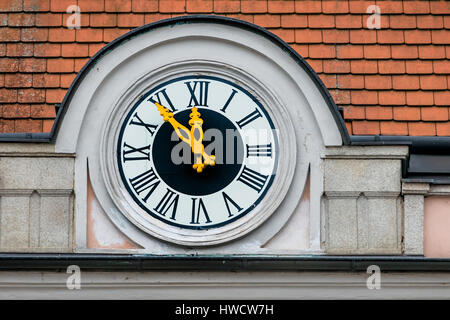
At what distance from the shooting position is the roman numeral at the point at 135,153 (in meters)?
11.8

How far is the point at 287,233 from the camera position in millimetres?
11695

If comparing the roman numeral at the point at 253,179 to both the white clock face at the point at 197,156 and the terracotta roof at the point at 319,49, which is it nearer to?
the white clock face at the point at 197,156

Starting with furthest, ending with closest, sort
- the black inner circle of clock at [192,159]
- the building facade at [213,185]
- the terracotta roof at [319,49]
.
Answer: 1. the terracotta roof at [319,49]
2. the black inner circle of clock at [192,159]
3. the building facade at [213,185]

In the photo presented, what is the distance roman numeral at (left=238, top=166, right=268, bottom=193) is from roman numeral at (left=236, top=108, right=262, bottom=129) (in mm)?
422

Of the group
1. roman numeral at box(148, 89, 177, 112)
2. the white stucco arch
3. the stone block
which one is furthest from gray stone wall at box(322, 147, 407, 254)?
roman numeral at box(148, 89, 177, 112)

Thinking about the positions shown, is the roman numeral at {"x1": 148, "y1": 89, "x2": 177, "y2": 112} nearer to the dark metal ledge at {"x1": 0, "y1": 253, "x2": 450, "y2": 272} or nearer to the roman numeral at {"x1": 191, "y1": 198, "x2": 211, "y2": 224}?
the roman numeral at {"x1": 191, "y1": 198, "x2": 211, "y2": 224}

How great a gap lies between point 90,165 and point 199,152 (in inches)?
40.6

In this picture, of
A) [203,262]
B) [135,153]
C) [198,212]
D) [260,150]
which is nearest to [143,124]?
[135,153]

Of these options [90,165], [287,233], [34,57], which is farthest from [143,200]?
[34,57]

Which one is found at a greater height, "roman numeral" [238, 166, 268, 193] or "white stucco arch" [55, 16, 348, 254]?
"white stucco arch" [55, 16, 348, 254]

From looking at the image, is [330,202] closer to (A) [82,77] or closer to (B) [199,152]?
(B) [199,152]

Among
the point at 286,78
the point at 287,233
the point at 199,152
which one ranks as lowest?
the point at 287,233

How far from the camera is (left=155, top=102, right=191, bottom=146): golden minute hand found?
11797 mm

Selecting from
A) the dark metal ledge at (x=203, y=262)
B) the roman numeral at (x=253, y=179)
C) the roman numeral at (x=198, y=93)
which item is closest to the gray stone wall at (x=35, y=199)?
the dark metal ledge at (x=203, y=262)
